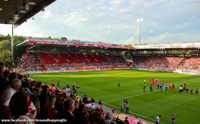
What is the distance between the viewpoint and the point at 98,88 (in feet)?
109

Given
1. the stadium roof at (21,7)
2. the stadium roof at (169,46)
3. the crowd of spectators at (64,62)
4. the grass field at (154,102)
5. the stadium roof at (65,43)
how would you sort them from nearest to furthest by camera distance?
the stadium roof at (21,7) → the grass field at (154,102) → the stadium roof at (65,43) → the crowd of spectators at (64,62) → the stadium roof at (169,46)

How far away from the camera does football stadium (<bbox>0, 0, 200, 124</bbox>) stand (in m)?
4.88

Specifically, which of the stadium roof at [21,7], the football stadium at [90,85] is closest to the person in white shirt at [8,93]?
the football stadium at [90,85]

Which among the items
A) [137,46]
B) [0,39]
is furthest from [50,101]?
[0,39]

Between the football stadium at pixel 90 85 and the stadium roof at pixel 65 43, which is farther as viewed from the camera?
the stadium roof at pixel 65 43

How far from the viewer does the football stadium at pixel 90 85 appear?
4877mm

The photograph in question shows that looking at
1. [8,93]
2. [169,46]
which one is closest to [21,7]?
[8,93]

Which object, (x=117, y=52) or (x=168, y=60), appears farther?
(x=117, y=52)

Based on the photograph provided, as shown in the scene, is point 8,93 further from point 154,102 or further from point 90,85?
point 90,85

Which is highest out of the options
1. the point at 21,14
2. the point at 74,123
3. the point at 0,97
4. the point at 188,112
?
the point at 21,14

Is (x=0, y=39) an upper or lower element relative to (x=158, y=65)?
upper

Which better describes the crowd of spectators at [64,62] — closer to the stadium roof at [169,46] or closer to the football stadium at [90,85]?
the football stadium at [90,85]

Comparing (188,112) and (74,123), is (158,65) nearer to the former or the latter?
(188,112)

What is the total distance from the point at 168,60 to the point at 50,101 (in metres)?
75.3
